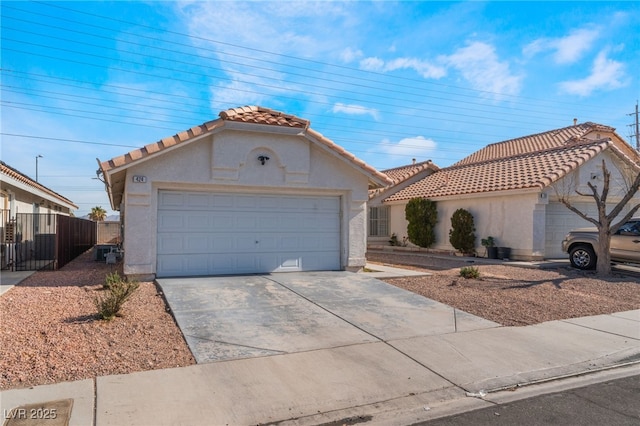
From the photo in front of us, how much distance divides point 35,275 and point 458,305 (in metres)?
11.0

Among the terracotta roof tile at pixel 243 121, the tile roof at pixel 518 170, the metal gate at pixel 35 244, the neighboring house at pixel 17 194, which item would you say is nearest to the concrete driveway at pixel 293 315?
the terracotta roof tile at pixel 243 121

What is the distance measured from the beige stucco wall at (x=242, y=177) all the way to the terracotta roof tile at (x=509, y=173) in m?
7.82

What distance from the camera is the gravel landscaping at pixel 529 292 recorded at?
8.93 m

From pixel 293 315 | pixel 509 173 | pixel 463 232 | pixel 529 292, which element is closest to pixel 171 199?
pixel 293 315

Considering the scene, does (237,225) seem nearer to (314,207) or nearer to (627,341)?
(314,207)

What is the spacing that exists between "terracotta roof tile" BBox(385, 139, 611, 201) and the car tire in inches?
101

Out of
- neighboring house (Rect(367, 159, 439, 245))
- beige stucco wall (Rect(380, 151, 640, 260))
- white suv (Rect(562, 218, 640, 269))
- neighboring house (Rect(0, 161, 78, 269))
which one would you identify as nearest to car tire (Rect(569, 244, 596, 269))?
white suv (Rect(562, 218, 640, 269))

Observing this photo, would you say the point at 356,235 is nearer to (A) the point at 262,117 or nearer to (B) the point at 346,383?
(A) the point at 262,117

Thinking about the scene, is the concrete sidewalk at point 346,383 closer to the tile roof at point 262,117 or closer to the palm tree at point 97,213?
A: the tile roof at point 262,117

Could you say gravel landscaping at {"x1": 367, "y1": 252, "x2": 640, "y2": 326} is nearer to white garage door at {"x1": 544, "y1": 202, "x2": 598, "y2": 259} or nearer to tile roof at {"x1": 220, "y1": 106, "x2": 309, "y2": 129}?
white garage door at {"x1": 544, "y1": 202, "x2": 598, "y2": 259}

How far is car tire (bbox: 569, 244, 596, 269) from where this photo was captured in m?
14.6

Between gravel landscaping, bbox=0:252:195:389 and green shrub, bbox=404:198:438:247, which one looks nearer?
gravel landscaping, bbox=0:252:195:389

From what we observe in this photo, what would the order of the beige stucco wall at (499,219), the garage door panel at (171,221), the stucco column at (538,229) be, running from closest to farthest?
Answer: the garage door panel at (171,221) → the stucco column at (538,229) → the beige stucco wall at (499,219)

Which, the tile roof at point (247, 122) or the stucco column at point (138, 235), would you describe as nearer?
the tile roof at point (247, 122)
